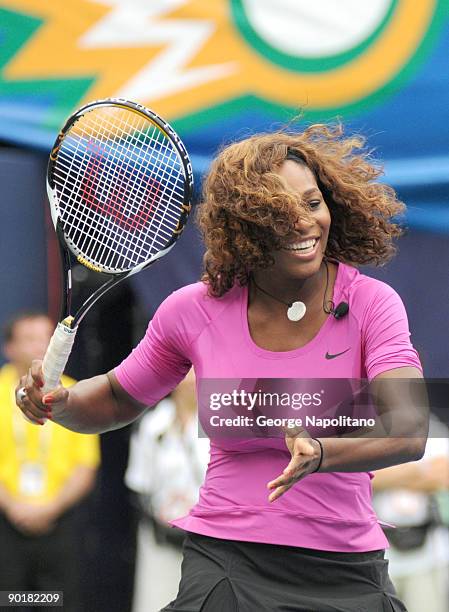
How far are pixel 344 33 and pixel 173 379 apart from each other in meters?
1.47

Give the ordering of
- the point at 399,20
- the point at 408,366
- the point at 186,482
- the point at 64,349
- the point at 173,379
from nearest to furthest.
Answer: the point at 408,366 → the point at 64,349 → the point at 173,379 → the point at 399,20 → the point at 186,482

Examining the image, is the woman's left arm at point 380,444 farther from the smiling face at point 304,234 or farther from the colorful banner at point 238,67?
the colorful banner at point 238,67

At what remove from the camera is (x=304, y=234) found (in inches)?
84.4

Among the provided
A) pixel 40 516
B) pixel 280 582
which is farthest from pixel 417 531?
pixel 280 582

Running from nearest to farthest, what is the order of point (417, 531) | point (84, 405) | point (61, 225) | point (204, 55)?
point (84, 405) < point (61, 225) < point (204, 55) < point (417, 531)

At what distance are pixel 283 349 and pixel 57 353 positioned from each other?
0.44 meters

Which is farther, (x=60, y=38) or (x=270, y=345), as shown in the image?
(x=60, y=38)

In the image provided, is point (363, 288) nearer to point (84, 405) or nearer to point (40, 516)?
point (84, 405)

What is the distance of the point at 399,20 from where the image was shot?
132 inches

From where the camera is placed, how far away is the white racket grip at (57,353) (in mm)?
2178

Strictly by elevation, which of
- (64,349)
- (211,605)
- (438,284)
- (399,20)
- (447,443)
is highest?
(399,20)

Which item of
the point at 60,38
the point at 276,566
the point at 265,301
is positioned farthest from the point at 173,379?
the point at 60,38

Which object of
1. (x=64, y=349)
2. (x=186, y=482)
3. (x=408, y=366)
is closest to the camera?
(x=408, y=366)

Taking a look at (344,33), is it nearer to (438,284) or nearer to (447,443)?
(438,284)
